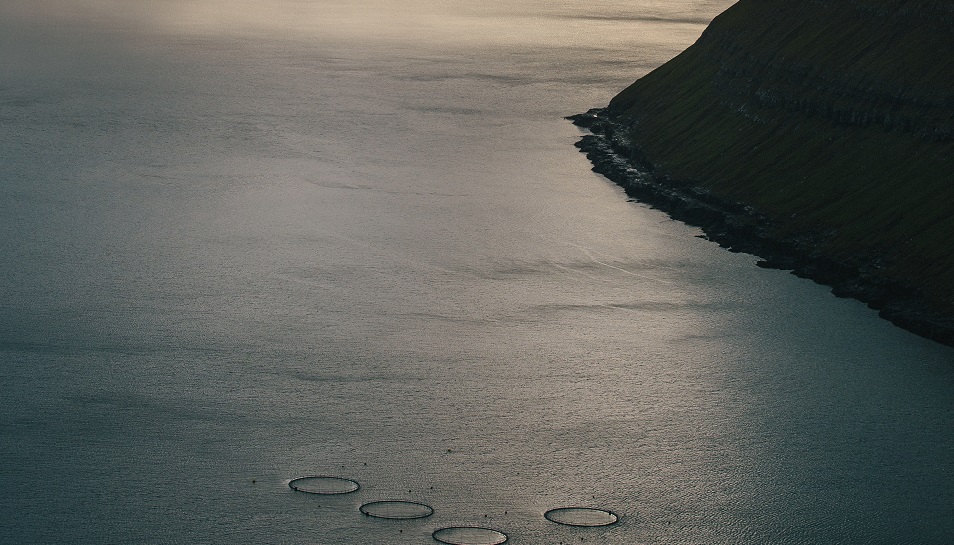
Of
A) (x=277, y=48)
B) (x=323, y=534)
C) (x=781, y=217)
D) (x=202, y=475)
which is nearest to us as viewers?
(x=323, y=534)

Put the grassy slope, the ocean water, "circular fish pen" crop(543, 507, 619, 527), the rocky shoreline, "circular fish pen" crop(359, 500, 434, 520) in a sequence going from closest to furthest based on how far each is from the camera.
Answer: "circular fish pen" crop(359, 500, 434, 520), "circular fish pen" crop(543, 507, 619, 527), the ocean water, the rocky shoreline, the grassy slope

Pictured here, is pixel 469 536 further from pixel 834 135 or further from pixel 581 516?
pixel 834 135

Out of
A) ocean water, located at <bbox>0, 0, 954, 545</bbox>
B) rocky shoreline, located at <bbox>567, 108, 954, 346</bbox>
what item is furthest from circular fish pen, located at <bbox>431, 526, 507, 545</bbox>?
rocky shoreline, located at <bbox>567, 108, 954, 346</bbox>

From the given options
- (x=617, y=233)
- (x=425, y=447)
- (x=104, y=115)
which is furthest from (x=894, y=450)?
(x=104, y=115)

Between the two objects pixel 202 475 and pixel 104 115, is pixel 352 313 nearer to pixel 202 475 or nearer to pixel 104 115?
pixel 202 475

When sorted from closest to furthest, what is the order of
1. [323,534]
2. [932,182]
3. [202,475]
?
[323,534]
[202,475]
[932,182]

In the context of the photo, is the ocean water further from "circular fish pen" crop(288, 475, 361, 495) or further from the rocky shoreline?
the rocky shoreline

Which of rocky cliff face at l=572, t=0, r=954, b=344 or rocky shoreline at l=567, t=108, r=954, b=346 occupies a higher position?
rocky cliff face at l=572, t=0, r=954, b=344
